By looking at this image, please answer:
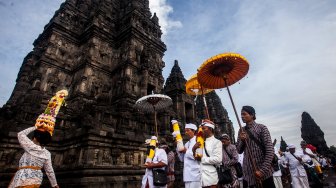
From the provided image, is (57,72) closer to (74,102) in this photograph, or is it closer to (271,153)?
(74,102)

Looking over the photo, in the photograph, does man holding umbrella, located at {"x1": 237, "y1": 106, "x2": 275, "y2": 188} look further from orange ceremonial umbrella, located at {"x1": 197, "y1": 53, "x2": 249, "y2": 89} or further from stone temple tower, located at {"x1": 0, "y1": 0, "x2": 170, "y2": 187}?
stone temple tower, located at {"x1": 0, "y1": 0, "x2": 170, "y2": 187}

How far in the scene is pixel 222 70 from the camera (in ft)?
15.9

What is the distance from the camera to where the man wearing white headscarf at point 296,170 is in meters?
6.96

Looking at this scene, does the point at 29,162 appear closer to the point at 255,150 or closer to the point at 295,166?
the point at 255,150

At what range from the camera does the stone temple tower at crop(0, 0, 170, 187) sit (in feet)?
26.6

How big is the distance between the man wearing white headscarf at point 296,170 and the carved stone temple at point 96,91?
698 cm

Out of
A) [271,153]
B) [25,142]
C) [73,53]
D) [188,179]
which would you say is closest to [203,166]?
[188,179]

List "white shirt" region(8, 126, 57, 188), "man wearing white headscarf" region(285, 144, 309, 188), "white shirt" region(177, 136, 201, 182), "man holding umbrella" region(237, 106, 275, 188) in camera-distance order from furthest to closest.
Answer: "man wearing white headscarf" region(285, 144, 309, 188)
"white shirt" region(177, 136, 201, 182)
"white shirt" region(8, 126, 57, 188)
"man holding umbrella" region(237, 106, 275, 188)

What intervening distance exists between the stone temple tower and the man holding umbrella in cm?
659

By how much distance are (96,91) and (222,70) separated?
16203mm

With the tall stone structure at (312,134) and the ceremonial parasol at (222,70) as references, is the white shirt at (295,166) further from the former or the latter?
the tall stone structure at (312,134)

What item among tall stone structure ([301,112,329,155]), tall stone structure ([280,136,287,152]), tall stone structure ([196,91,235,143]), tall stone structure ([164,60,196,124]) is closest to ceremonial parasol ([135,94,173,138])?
tall stone structure ([164,60,196,124])

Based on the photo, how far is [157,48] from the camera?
2353 cm

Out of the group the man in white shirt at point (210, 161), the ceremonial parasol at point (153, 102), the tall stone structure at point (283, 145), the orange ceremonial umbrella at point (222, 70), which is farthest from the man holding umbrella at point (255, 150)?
the tall stone structure at point (283, 145)
